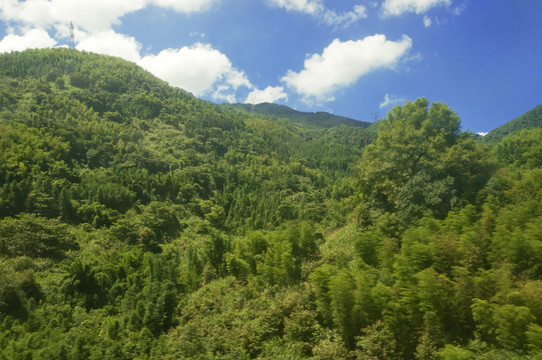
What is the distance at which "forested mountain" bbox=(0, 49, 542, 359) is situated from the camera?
8766mm

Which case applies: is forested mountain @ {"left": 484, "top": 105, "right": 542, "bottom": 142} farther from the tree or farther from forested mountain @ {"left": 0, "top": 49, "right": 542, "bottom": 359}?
the tree

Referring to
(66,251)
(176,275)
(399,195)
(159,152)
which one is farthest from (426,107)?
(159,152)

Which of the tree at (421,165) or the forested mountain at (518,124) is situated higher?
the forested mountain at (518,124)

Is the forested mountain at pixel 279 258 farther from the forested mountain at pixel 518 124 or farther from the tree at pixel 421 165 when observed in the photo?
the forested mountain at pixel 518 124

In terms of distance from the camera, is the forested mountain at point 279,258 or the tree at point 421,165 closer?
the forested mountain at point 279,258

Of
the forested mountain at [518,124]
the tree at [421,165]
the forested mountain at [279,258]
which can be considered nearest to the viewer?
the forested mountain at [279,258]

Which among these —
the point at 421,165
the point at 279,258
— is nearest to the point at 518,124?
the point at 421,165

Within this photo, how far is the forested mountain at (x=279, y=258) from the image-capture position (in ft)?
28.8

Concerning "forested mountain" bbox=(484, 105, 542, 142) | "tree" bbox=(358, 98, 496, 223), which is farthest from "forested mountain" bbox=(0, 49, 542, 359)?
"forested mountain" bbox=(484, 105, 542, 142)

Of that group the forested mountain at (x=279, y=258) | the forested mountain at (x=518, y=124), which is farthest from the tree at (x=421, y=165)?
the forested mountain at (x=518, y=124)

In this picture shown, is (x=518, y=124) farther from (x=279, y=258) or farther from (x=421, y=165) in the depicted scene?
(x=279, y=258)

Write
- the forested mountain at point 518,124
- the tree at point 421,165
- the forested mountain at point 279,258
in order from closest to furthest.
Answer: the forested mountain at point 279,258
the tree at point 421,165
the forested mountain at point 518,124

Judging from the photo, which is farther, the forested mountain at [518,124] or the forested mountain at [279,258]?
the forested mountain at [518,124]

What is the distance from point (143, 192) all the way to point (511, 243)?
134ft
